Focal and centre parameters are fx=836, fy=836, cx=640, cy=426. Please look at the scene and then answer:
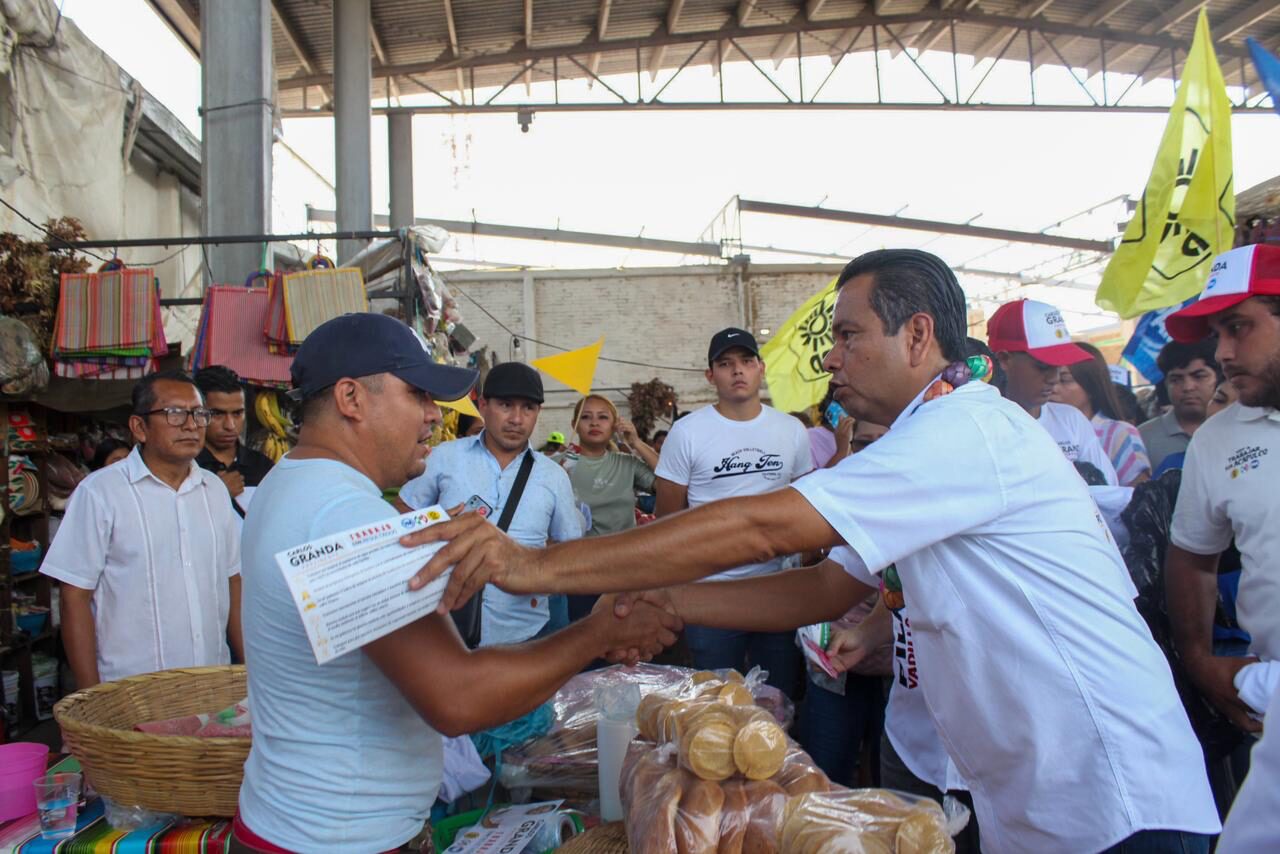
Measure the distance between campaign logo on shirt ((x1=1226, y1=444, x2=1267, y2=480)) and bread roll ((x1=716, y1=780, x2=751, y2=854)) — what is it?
1878mm

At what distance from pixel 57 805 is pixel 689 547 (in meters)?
1.82

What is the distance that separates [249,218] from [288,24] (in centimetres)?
658

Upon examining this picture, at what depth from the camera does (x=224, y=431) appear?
424 cm

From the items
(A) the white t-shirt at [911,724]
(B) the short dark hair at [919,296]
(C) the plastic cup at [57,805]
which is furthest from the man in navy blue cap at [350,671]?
(A) the white t-shirt at [911,724]

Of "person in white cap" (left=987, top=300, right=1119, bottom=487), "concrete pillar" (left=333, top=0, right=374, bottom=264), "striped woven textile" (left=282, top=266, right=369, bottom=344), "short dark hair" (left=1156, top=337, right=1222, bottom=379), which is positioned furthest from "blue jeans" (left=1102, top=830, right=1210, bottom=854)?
"concrete pillar" (left=333, top=0, right=374, bottom=264)

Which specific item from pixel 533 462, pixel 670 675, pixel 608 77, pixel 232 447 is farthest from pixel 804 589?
pixel 608 77

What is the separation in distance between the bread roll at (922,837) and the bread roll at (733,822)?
0.27 meters

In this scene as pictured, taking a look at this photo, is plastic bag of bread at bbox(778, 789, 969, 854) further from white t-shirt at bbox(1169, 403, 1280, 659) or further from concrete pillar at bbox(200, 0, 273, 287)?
concrete pillar at bbox(200, 0, 273, 287)

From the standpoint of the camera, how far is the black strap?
157 inches

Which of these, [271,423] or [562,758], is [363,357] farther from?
[271,423]

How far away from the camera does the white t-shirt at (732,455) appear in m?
4.41

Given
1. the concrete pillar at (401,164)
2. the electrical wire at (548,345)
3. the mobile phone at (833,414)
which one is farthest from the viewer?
the electrical wire at (548,345)

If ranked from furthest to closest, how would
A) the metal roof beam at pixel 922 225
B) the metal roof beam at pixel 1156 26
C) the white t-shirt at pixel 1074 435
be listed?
1. the metal roof beam at pixel 922 225
2. the metal roof beam at pixel 1156 26
3. the white t-shirt at pixel 1074 435

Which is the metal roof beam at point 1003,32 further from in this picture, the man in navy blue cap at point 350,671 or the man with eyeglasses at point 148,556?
the man in navy blue cap at point 350,671
